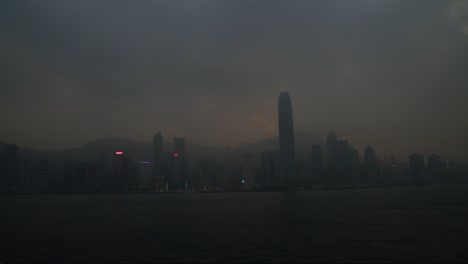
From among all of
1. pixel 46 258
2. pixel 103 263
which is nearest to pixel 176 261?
pixel 103 263

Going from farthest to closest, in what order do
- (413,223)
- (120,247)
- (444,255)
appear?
(413,223) < (120,247) < (444,255)

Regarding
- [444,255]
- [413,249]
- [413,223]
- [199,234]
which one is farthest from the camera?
[413,223]

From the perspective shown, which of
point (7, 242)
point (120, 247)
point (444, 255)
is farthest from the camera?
point (7, 242)

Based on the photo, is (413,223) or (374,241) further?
(413,223)

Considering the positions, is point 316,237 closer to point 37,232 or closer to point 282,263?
point 282,263

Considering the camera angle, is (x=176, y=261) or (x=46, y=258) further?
(x=46, y=258)

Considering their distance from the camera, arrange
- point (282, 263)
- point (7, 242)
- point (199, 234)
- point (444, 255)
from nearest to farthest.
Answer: point (282, 263)
point (444, 255)
point (7, 242)
point (199, 234)

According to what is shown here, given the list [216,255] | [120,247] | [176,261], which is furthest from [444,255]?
[120,247]

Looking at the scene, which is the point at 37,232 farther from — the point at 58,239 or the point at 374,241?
the point at 374,241
